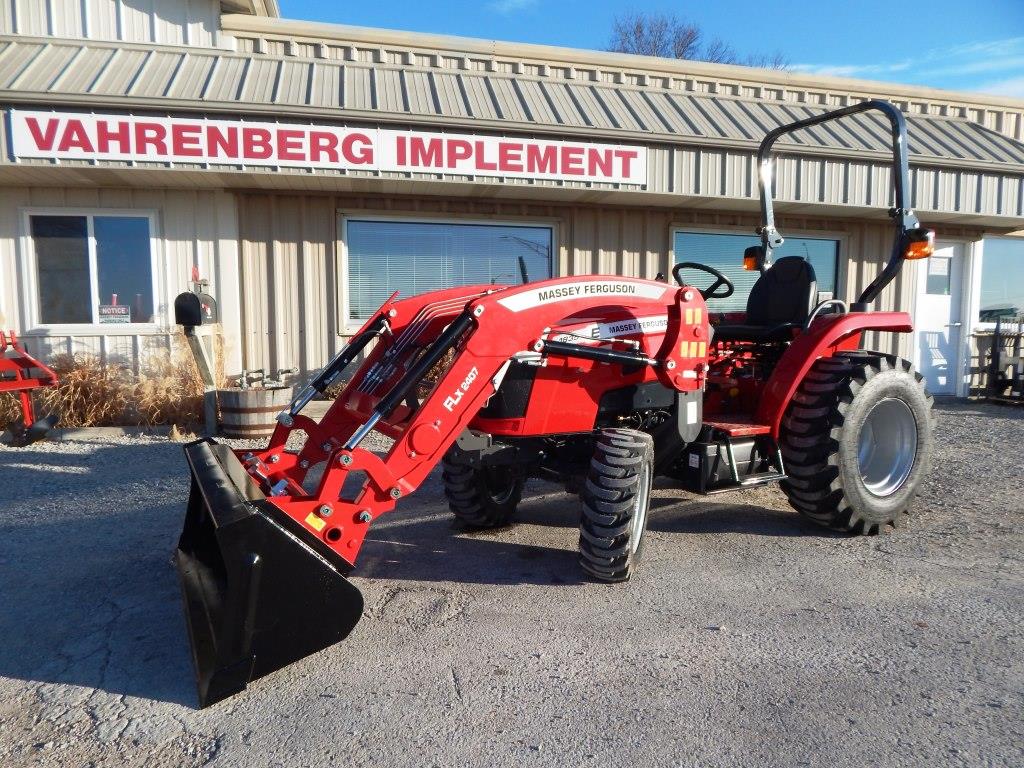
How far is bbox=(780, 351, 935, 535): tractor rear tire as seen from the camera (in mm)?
4035

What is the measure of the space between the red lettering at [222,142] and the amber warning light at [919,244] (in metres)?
5.83

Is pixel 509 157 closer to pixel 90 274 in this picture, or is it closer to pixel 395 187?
pixel 395 187

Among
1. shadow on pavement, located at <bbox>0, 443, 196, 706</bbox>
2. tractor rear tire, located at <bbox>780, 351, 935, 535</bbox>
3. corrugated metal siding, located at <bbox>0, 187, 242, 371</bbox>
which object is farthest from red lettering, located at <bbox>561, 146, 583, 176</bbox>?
shadow on pavement, located at <bbox>0, 443, 196, 706</bbox>

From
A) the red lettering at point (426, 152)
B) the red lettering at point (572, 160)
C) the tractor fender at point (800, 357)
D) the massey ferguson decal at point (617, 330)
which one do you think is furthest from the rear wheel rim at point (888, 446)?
the red lettering at point (426, 152)

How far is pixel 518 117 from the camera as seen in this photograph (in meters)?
7.71

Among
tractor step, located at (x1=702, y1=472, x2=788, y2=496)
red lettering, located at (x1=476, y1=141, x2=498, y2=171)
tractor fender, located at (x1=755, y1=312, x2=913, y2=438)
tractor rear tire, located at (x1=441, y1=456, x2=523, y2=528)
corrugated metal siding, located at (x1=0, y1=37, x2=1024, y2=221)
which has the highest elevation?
corrugated metal siding, located at (x1=0, y1=37, x2=1024, y2=221)

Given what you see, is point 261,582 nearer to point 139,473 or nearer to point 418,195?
point 139,473

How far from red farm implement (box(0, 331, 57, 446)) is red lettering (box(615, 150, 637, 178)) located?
20.2ft

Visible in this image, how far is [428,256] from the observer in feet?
28.4

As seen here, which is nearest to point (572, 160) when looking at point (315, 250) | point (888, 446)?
point (315, 250)

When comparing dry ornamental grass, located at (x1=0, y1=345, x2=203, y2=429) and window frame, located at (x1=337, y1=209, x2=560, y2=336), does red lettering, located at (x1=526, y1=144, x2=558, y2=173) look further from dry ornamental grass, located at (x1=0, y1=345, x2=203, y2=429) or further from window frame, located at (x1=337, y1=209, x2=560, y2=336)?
dry ornamental grass, located at (x1=0, y1=345, x2=203, y2=429)

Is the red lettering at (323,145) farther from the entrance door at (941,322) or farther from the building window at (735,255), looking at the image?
the entrance door at (941,322)

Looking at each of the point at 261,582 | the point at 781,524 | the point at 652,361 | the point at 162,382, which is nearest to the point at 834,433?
the point at 781,524

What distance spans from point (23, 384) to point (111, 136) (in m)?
2.46
